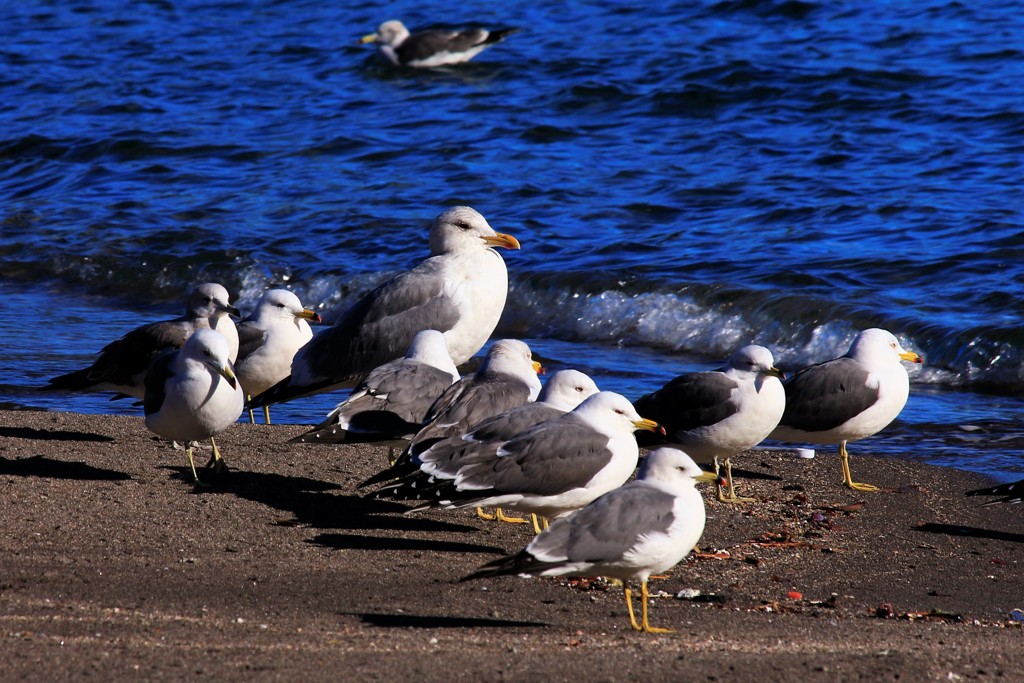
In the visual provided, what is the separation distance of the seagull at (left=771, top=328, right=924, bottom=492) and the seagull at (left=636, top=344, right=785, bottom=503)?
16.8 inches

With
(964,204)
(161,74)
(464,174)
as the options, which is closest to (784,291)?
(964,204)

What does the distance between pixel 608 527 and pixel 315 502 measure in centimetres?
224

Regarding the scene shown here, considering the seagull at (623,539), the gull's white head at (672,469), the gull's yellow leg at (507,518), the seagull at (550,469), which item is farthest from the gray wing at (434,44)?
the seagull at (623,539)

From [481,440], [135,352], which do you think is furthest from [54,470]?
[481,440]

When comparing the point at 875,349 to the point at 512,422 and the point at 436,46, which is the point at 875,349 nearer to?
the point at 512,422

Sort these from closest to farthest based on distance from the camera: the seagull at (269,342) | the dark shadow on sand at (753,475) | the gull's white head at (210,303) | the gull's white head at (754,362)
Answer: the gull's white head at (754,362) < the dark shadow on sand at (753,475) < the gull's white head at (210,303) < the seagull at (269,342)

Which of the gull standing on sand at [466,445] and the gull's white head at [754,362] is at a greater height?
the gull standing on sand at [466,445]

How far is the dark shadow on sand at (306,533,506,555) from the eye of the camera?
623cm

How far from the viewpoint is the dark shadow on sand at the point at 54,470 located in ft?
23.0

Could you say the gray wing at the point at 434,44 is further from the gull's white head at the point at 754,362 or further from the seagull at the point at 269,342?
the gull's white head at the point at 754,362

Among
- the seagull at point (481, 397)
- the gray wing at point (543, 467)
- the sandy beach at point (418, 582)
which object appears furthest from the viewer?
the seagull at point (481, 397)

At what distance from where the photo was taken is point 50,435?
7934 millimetres

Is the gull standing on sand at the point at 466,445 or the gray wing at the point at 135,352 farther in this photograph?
the gray wing at the point at 135,352

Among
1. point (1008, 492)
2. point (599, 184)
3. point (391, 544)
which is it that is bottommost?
point (599, 184)
